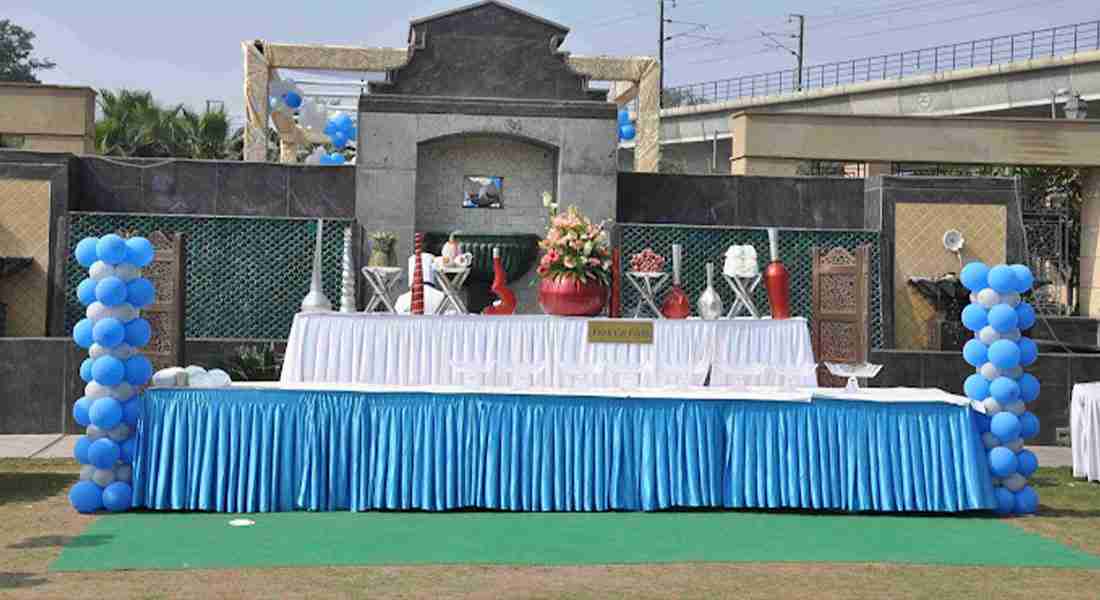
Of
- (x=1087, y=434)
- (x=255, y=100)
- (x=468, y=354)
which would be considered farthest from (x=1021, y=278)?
(x=255, y=100)

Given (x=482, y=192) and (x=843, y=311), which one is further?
(x=482, y=192)

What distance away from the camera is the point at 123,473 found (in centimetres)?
967

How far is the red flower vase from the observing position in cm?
1100

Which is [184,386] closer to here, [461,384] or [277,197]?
[461,384]

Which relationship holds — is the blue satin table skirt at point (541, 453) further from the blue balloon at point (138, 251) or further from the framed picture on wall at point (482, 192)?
the framed picture on wall at point (482, 192)

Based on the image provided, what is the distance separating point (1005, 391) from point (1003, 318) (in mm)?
542

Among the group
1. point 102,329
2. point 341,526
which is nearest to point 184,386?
point 102,329

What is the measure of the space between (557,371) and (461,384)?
2.46ft

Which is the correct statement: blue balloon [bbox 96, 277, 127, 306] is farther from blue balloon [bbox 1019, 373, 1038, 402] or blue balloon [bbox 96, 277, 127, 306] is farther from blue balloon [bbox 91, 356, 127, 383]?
blue balloon [bbox 1019, 373, 1038, 402]

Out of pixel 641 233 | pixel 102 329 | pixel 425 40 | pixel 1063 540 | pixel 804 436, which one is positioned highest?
pixel 425 40

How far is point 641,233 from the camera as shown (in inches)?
655

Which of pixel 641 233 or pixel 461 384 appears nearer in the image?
pixel 461 384

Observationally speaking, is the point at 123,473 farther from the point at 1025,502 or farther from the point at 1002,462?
the point at 1025,502

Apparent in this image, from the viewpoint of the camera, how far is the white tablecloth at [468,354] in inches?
425
